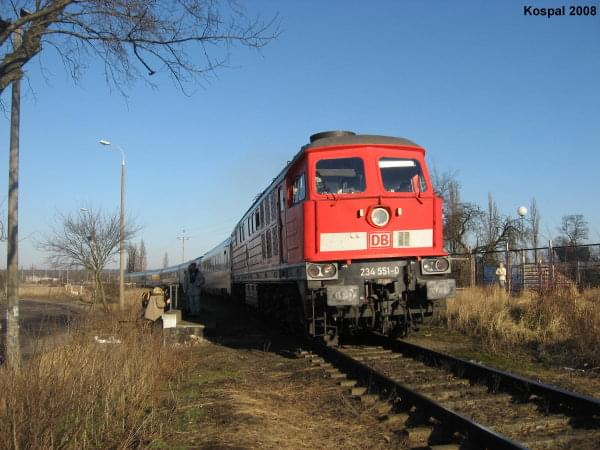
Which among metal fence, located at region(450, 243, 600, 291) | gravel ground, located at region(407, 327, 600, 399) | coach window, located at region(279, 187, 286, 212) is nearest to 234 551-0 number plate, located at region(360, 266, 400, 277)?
gravel ground, located at region(407, 327, 600, 399)

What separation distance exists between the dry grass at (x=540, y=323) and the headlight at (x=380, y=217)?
9.24 feet

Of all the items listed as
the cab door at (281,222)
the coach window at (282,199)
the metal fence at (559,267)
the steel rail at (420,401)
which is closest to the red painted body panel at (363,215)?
the cab door at (281,222)

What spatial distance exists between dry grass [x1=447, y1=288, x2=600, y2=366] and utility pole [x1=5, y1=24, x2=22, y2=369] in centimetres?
726

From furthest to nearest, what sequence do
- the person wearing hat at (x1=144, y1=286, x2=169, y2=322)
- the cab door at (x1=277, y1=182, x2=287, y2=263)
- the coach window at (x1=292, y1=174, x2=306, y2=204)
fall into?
1. the person wearing hat at (x1=144, y1=286, x2=169, y2=322)
2. the cab door at (x1=277, y1=182, x2=287, y2=263)
3. the coach window at (x1=292, y1=174, x2=306, y2=204)

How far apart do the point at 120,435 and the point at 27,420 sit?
2.88 feet

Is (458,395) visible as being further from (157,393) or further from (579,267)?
(579,267)

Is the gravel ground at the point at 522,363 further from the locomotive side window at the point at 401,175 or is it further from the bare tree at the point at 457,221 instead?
the bare tree at the point at 457,221

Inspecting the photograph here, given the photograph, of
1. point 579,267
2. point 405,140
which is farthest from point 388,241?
point 579,267

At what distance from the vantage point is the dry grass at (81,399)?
4086 mm

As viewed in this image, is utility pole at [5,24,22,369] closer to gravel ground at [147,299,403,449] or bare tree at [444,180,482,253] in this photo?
gravel ground at [147,299,403,449]

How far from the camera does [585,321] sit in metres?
9.69

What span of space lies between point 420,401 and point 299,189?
4.71 meters

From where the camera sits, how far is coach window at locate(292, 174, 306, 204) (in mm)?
9227

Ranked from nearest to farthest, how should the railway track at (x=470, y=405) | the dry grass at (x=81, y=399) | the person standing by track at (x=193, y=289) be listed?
the dry grass at (x=81, y=399) → the railway track at (x=470, y=405) → the person standing by track at (x=193, y=289)
